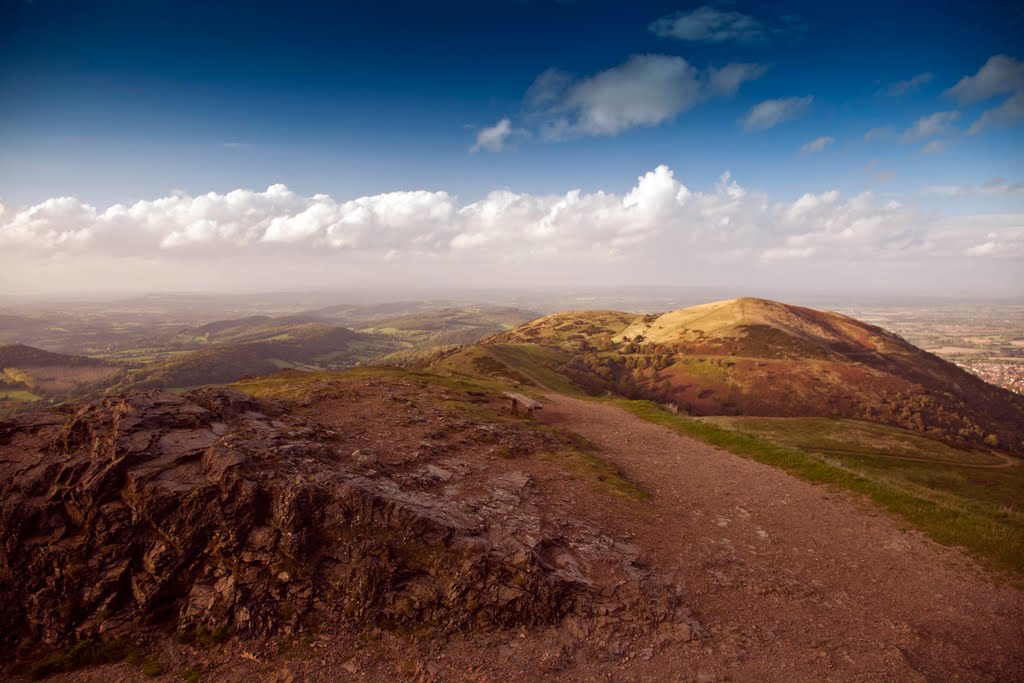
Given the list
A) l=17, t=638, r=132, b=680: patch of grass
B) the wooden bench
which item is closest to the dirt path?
the wooden bench

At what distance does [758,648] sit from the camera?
370 inches

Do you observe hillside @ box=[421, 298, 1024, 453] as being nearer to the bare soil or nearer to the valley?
the valley

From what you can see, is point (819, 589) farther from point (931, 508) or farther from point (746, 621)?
point (931, 508)

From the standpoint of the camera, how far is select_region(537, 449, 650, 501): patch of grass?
16.2 metres

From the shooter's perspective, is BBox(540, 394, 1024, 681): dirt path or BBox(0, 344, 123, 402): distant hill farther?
BBox(0, 344, 123, 402): distant hill

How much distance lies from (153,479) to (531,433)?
1562cm

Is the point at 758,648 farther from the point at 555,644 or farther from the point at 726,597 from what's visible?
the point at 555,644

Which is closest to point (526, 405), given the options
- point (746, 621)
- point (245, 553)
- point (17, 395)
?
point (746, 621)

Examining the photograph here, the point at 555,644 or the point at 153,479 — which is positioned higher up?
the point at 153,479

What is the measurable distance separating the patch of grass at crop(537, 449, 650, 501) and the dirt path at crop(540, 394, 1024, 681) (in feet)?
→ 2.92

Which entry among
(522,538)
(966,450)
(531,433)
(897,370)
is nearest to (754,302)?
(897,370)

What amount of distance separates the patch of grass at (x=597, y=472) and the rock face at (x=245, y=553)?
4.40 metres

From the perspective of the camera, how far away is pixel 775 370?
93812mm

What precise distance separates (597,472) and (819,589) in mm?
8148
